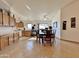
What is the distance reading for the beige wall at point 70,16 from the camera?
10562 mm

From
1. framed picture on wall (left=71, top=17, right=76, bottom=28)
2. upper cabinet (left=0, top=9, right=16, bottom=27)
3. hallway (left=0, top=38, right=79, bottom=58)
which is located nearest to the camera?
Answer: hallway (left=0, top=38, right=79, bottom=58)

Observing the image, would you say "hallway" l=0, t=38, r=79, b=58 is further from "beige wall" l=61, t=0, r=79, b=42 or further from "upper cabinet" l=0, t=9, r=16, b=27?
"beige wall" l=61, t=0, r=79, b=42

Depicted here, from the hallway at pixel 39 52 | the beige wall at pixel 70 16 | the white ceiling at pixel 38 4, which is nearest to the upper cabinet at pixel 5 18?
the white ceiling at pixel 38 4

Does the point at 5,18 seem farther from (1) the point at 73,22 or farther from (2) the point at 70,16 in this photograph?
(2) the point at 70,16

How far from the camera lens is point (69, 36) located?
11.5m

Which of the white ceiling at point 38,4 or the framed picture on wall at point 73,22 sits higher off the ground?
the white ceiling at point 38,4

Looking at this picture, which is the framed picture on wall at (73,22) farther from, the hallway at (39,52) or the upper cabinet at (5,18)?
the upper cabinet at (5,18)

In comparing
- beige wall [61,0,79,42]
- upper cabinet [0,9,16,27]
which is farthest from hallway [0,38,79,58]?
beige wall [61,0,79,42]

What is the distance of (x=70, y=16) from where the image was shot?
11547mm

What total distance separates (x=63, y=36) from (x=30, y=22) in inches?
342

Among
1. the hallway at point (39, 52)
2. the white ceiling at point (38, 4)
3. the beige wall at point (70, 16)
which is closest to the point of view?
the hallway at point (39, 52)

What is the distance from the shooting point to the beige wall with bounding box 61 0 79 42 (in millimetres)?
10562

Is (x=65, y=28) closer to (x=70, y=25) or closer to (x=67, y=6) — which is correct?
(x=70, y=25)

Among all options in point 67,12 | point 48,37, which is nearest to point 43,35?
point 48,37
